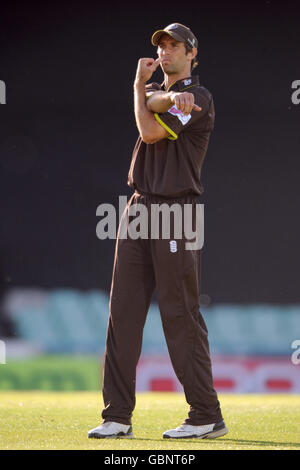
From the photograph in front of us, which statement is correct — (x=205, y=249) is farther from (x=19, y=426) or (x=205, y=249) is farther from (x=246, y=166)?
(x=19, y=426)

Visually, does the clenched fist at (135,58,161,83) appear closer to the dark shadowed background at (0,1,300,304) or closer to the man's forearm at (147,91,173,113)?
the man's forearm at (147,91,173,113)

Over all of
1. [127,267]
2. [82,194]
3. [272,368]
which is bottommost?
[272,368]

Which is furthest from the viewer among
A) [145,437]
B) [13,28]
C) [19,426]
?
[13,28]

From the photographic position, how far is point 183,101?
290 cm

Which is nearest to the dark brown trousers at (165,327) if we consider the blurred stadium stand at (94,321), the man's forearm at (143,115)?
the man's forearm at (143,115)

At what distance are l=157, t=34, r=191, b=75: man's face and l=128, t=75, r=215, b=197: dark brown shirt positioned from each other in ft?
0.20

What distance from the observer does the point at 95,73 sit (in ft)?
32.4

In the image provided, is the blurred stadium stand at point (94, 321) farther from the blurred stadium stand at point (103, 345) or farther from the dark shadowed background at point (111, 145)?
the dark shadowed background at point (111, 145)

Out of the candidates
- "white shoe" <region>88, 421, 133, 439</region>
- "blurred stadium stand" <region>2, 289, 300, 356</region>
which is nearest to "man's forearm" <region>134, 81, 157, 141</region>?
"white shoe" <region>88, 421, 133, 439</region>

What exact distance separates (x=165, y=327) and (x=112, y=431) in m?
0.45

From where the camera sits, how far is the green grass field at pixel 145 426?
9.15ft

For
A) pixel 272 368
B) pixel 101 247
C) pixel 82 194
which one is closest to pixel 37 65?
pixel 82 194

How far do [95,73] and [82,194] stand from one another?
1.57 m

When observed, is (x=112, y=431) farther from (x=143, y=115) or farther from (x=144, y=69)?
(x=144, y=69)
